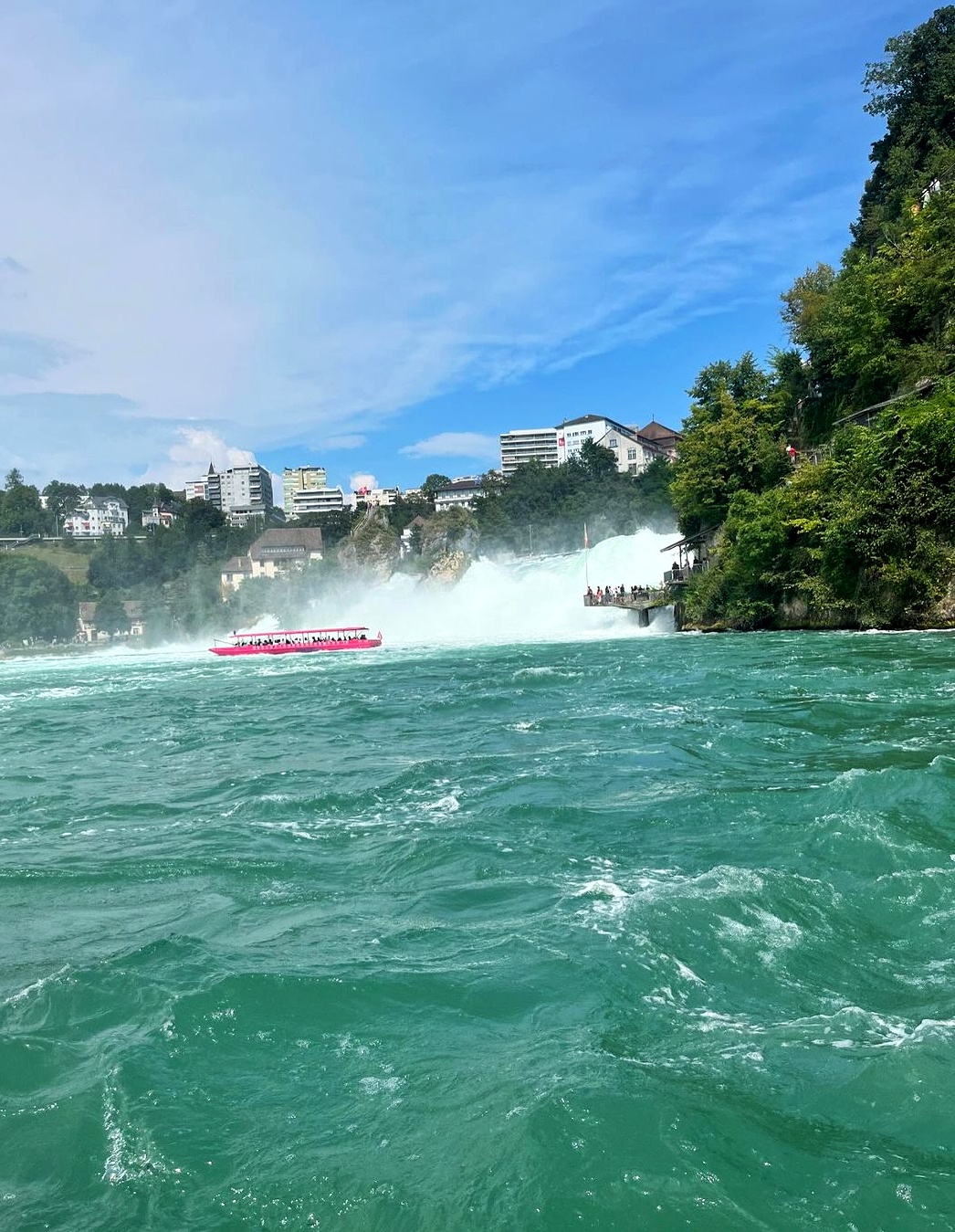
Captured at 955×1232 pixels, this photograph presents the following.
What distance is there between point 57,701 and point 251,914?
24.5 meters

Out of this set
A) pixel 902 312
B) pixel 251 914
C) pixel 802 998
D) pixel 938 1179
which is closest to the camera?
pixel 938 1179

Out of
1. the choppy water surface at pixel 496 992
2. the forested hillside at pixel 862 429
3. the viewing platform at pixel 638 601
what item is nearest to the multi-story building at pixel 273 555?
the viewing platform at pixel 638 601

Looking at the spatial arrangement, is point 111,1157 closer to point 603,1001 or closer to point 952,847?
point 603,1001

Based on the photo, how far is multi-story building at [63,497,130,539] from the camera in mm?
156500

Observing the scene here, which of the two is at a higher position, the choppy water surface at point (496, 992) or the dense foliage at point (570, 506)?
the dense foliage at point (570, 506)

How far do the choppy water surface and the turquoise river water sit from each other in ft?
0.08

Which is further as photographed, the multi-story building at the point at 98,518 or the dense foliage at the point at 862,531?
the multi-story building at the point at 98,518

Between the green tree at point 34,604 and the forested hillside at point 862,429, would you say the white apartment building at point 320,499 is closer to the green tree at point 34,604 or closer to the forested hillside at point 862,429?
the green tree at point 34,604

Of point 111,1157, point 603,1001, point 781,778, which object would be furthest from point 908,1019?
point 781,778

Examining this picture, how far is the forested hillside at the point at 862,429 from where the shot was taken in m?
29.2

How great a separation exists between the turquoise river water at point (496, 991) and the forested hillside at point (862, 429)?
1803 centimetres

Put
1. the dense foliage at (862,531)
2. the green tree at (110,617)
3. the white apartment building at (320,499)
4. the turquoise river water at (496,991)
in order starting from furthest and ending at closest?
1. the white apartment building at (320,499)
2. the green tree at (110,617)
3. the dense foliage at (862,531)
4. the turquoise river water at (496,991)

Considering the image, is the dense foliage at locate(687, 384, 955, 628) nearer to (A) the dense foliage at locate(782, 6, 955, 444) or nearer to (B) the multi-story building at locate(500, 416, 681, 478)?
(A) the dense foliage at locate(782, 6, 955, 444)

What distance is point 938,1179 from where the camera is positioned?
401cm
